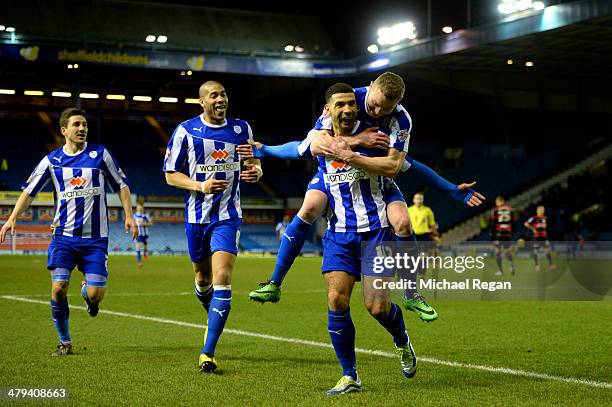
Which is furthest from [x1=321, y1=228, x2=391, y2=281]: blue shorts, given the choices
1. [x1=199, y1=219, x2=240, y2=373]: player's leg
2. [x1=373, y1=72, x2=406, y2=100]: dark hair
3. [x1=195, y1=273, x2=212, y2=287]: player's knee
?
[x1=195, y1=273, x2=212, y2=287]: player's knee

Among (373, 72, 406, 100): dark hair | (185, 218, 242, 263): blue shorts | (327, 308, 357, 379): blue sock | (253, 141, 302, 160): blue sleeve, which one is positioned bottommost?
(327, 308, 357, 379): blue sock

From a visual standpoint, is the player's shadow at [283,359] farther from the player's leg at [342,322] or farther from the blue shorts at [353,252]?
the blue shorts at [353,252]

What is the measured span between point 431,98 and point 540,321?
36643mm

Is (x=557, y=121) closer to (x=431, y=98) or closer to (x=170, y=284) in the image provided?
(x=431, y=98)

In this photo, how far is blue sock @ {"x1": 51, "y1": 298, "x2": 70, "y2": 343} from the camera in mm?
9000

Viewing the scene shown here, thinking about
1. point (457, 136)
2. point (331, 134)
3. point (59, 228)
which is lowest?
point (59, 228)

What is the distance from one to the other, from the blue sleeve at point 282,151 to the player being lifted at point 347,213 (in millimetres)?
161

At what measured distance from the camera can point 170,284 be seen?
2045 cm

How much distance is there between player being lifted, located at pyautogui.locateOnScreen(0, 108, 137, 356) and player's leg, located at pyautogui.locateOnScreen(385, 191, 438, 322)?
3.15 m

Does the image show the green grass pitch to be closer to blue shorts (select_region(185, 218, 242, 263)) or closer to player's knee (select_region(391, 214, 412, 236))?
blue shorts (select_region(185, 218, 242, 263))

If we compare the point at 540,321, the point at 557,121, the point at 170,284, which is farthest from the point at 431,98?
the point at 540,321

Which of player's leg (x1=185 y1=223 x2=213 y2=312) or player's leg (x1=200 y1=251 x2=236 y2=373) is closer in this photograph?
player's leg (x1=200 y1=251 x2=236 y2=373)

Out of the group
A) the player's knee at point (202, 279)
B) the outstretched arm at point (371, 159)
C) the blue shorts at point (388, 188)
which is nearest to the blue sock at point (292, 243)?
the blue shorts at point (388, 188)

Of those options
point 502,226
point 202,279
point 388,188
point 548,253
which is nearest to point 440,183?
point 388,188
